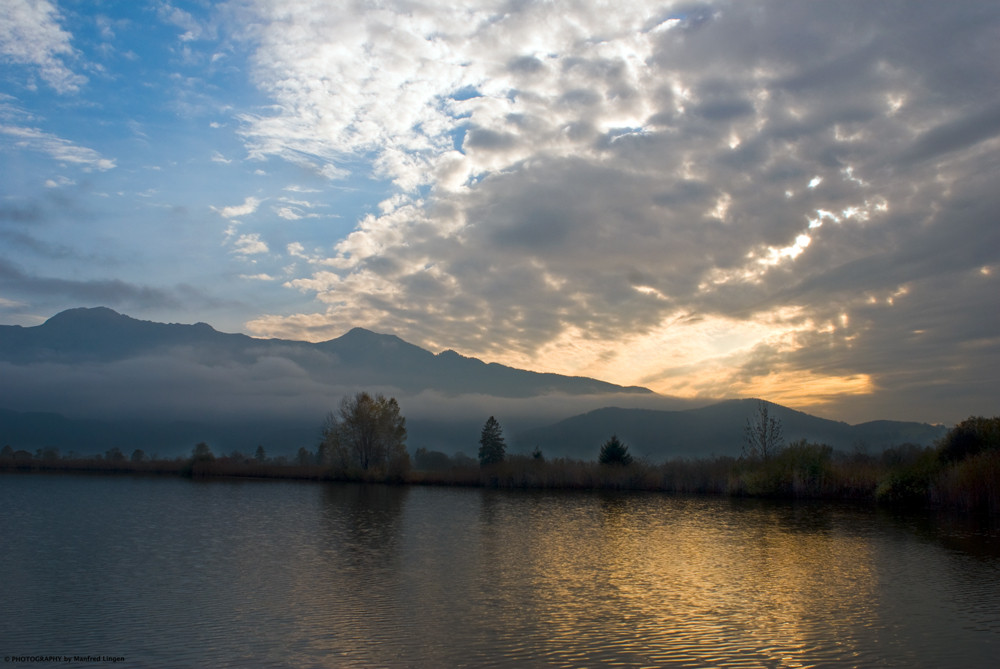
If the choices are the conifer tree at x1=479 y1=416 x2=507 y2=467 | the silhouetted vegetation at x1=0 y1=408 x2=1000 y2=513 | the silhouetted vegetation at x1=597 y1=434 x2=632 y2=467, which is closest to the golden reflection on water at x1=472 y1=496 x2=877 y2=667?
the silhouetted vegetation at x1=0 y1=408 x2=1000 y2=513

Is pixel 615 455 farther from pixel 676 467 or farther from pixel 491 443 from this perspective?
pixel 491 443

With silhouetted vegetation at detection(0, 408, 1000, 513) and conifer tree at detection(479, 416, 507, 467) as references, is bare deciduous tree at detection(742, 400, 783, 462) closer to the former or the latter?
silhouetted vegetation at detection(0, 408, 1000, 513)

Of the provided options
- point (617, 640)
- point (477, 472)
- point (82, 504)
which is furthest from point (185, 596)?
point (477, 472)

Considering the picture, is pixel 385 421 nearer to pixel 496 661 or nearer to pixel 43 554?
pixel 43 554

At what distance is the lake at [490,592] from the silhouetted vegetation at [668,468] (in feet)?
26.7

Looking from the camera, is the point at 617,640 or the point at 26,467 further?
the point at 26,467

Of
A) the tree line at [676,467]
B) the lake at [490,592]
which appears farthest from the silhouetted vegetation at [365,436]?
the lake at [490,592]

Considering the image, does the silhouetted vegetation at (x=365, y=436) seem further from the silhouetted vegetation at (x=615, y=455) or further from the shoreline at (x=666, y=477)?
the silhouetted vegetation at (x=615, y=455)

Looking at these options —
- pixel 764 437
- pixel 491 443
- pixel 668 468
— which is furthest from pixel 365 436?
pixel 764 437

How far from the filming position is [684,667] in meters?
10.4

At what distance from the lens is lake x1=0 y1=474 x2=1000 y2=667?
443 inches

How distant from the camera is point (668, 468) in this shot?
57.7 metres

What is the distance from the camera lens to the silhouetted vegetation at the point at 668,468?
38719 millimetres

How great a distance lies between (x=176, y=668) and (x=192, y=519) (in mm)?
22576
